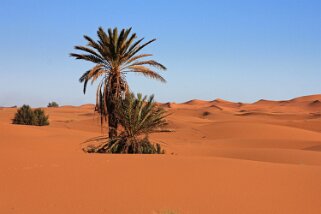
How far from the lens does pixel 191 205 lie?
7227 millimetres

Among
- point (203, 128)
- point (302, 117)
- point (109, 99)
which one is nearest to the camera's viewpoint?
point (109, 99)

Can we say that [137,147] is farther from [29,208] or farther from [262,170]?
[29,208]

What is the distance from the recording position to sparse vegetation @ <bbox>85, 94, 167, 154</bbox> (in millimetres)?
15133

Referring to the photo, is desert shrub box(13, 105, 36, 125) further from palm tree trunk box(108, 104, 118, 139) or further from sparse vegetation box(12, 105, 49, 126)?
palm tree trunk box(108, 104, 118, 139)

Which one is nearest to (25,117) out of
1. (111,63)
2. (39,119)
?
(39,119)

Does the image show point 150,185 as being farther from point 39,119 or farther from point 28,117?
point 39,119

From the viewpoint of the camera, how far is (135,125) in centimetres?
1538

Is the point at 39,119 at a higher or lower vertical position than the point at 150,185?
higher

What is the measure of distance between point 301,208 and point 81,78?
12.5m

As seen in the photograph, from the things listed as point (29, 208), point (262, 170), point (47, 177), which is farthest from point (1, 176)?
point (262, 170)

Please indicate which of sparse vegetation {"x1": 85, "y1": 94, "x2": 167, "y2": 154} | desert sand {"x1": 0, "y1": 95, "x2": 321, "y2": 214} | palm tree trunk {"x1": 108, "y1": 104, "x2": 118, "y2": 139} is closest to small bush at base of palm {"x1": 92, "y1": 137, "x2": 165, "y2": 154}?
sparse vegetation {"x1": 85, "y1": 94, "x2": 167, "y2": 154}

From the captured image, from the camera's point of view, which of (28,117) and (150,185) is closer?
(150,185)

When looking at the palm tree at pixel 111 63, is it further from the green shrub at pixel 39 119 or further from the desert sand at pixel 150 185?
the green shrub at pixel 39 119

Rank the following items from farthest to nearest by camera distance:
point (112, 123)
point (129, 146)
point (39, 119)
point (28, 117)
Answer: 1. point (39, 119)
2. point (28, 117)
3. point (112, 123)
4. point (129, 146)
